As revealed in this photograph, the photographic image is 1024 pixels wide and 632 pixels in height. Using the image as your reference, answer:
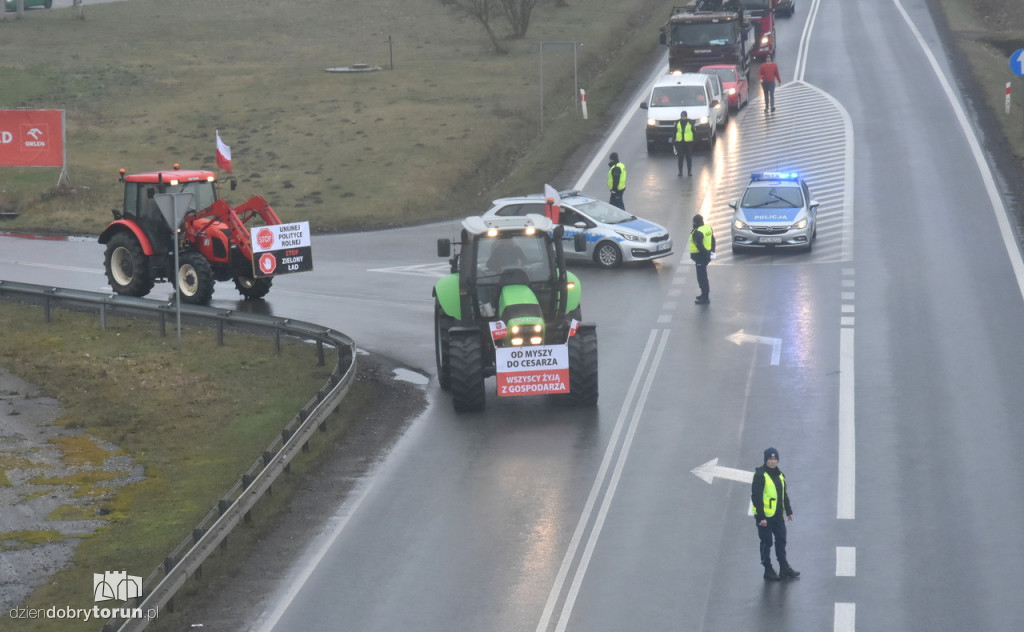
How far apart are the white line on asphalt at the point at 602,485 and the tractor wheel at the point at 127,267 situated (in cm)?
1092

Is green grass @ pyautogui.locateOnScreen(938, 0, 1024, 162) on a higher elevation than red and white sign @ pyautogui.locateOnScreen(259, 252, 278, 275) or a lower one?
higher

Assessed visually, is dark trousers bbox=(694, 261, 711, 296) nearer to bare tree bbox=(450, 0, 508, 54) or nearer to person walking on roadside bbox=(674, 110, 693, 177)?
person walking on roadside bbox=(674, 110, 693, 177)

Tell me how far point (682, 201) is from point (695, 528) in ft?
71.0

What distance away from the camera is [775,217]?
103ft

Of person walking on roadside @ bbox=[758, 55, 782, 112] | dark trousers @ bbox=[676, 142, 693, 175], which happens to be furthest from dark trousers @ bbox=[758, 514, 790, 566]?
person walking on roadside @ bbox=[758, 55, 782, 112]

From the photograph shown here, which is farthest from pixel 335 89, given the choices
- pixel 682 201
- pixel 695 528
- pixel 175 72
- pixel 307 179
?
pixel 695 528

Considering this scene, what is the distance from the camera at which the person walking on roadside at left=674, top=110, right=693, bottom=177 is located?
38.8 metres

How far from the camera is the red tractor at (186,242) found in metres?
28.4

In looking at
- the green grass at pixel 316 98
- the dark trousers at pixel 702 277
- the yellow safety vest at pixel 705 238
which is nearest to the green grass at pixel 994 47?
the green grass at pixel 316 98

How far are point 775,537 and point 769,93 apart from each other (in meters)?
34.4

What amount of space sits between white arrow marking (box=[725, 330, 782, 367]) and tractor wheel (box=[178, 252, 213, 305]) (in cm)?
1056

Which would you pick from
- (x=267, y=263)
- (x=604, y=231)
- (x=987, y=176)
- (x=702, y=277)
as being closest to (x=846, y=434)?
(x=702, y=277)

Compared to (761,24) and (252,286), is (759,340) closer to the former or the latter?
(252,286)

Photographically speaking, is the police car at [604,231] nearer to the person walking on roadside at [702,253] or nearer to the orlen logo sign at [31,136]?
the person walking on roadside at [702,253]
